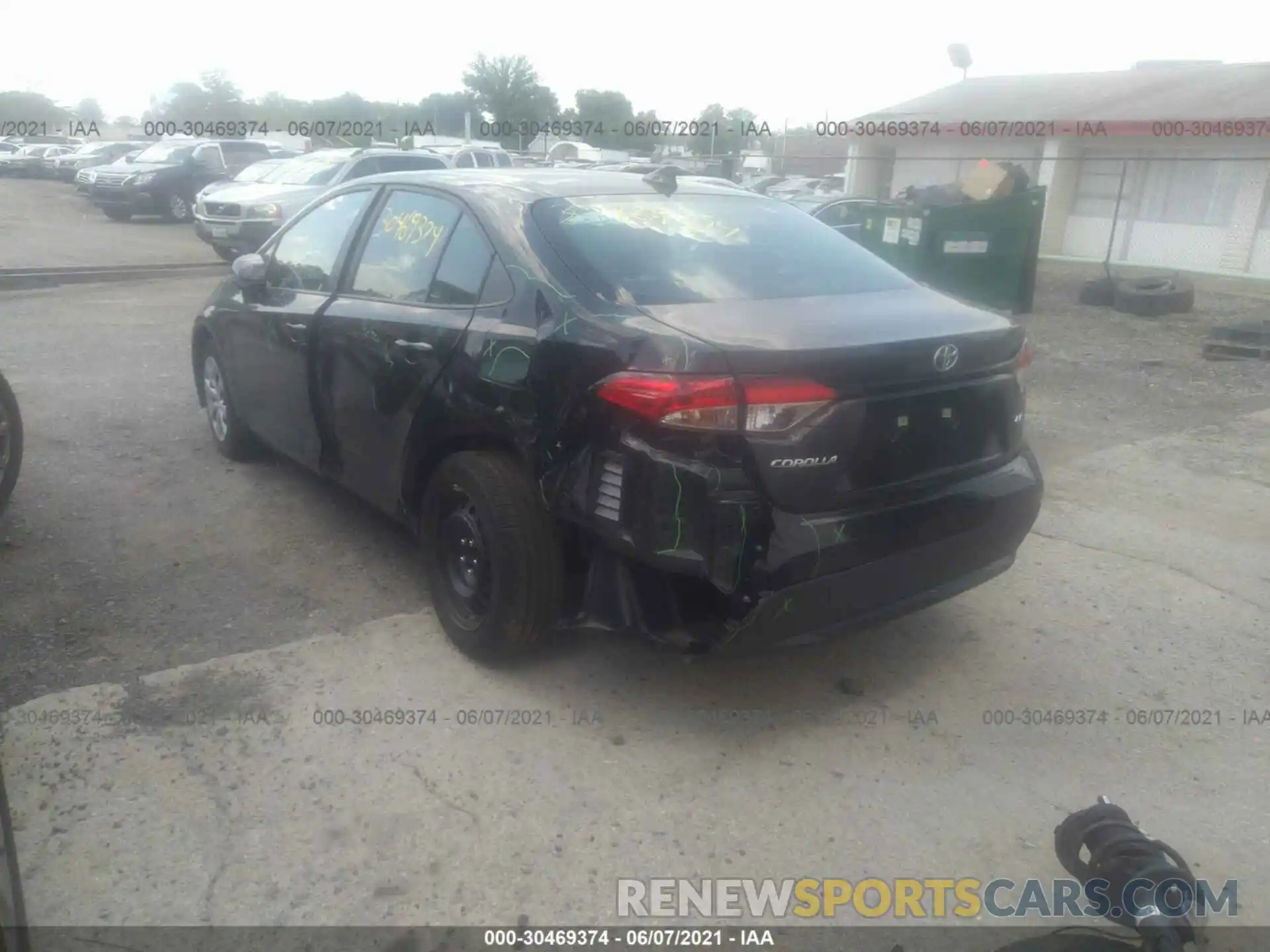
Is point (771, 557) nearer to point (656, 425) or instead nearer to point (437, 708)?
point (656, 425)

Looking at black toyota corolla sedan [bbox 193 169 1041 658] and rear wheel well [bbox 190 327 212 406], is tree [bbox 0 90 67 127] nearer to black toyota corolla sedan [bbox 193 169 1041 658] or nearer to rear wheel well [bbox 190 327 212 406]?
rear wheel well [bbox 190 327 212 406]

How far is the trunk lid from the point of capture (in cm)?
277

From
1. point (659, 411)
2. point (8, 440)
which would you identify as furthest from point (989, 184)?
point (8, 440)

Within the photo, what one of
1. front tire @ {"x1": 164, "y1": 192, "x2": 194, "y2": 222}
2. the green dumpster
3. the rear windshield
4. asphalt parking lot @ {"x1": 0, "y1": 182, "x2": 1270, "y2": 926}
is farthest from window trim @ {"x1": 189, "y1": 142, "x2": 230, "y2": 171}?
the rear windshield

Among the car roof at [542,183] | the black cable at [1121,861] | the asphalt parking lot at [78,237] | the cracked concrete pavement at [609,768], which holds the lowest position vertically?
the asphalt parking lot at [78,237]

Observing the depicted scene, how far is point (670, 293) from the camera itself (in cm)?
319

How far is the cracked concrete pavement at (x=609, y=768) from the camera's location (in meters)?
2.63

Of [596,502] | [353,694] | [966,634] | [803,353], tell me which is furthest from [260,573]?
[966,634]

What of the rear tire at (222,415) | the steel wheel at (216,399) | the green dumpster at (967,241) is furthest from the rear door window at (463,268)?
the green dumpster at (967,241)

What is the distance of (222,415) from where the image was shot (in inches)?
217

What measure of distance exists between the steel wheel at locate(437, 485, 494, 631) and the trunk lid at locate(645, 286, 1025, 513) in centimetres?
98

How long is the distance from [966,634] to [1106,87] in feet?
77.6

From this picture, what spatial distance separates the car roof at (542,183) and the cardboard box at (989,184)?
8.61m

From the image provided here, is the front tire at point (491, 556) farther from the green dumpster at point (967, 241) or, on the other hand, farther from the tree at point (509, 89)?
the tree at point (509, 89)
